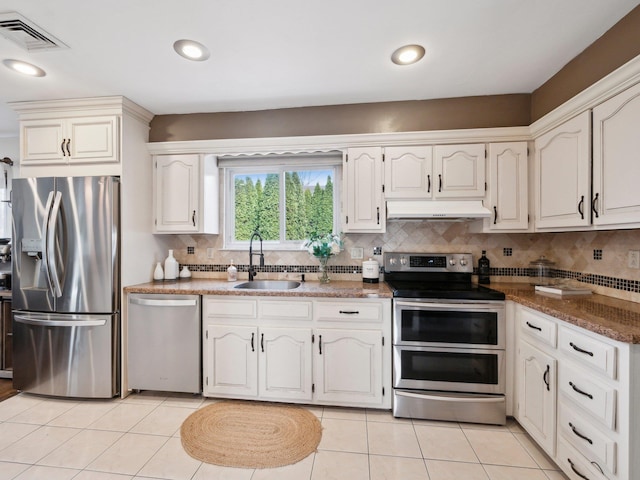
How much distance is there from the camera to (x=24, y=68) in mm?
2068

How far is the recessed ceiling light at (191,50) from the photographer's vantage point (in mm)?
1819

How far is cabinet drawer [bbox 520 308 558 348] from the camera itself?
168 cm

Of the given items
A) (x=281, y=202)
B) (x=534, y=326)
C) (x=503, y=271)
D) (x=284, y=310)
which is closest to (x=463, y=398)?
(x=534, y=326)

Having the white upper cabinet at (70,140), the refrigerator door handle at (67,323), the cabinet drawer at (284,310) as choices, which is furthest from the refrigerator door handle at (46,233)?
the cabinet drawer at (284,310)

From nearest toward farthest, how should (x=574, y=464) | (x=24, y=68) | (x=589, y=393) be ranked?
(x=589, y=393)
(x=574, y=464)
(x=24, y=68)

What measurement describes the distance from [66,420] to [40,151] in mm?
2115

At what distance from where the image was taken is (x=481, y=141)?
245 cm

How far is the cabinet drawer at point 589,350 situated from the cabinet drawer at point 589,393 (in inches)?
2.6

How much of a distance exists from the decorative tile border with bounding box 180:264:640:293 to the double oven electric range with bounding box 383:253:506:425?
2.11ft

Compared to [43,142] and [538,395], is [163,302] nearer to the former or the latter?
[43,142]

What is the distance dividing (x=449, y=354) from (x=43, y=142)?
11.8ft

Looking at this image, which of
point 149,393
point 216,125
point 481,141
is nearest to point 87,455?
point 149,393

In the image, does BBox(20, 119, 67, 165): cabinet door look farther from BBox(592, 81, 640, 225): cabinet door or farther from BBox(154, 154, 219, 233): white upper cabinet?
BBox(592, 81, 640, 225): cabinet door

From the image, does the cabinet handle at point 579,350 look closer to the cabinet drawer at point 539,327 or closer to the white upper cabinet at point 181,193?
the cabinet drawer at point 539,327
